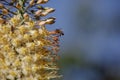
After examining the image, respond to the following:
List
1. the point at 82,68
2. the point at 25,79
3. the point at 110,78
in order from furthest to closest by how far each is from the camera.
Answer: the point at 82,68, the point at 110,78, the point at 25,79

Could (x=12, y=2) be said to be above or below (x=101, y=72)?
above

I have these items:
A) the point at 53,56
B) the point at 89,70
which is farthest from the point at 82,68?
the point at 53,56

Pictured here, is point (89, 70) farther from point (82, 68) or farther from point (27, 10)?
point (27, 10)

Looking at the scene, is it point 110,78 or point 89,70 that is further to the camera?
point 89,70

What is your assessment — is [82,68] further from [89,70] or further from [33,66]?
[33,66]

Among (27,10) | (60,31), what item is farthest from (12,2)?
(60,31)

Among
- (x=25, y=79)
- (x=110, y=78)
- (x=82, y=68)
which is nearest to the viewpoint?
(x=25, y=79)
